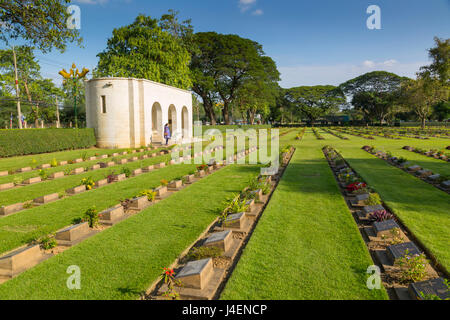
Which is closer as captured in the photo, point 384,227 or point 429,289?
point 429,289

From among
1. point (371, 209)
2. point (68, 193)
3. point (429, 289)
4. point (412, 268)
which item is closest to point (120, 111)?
point (68, 193)

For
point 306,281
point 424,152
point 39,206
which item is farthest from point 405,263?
point 424,152

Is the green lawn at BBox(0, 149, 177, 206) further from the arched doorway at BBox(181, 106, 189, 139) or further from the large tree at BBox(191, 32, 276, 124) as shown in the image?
the large tree at BBox(191, 32, 276, 124)

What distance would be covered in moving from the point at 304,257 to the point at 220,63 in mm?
37653

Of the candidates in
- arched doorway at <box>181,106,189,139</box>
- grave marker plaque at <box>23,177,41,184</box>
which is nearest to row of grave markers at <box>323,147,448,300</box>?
grave marker plaque at <box>23,177,41,184</box>

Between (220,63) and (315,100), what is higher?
(220,63)

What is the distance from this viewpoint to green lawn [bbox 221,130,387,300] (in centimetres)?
331

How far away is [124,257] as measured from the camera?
4.20 meters

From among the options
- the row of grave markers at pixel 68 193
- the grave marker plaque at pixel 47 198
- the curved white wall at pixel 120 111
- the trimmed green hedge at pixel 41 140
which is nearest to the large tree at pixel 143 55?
the curved white wall at pixel 120 111

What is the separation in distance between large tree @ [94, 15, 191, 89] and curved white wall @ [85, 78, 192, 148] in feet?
30.6

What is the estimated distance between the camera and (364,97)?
71.1m

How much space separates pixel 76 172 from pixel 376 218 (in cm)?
1058

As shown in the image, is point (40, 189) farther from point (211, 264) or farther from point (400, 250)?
point (400, 250)

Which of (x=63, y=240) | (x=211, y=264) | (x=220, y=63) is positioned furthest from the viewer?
(x=220, y=63)
